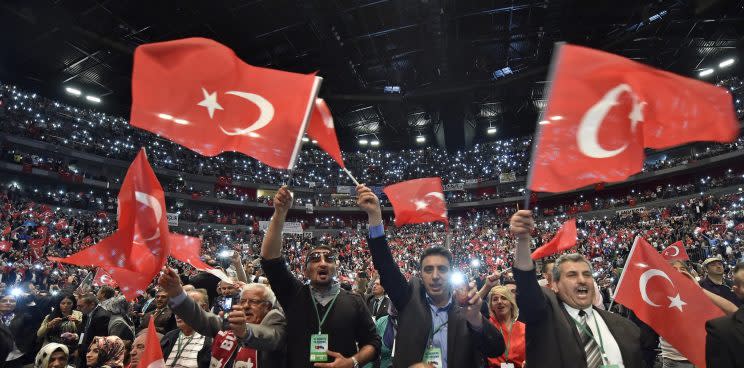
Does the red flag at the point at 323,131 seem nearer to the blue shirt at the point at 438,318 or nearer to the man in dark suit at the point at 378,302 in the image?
the blue shirt at the point at 438,318

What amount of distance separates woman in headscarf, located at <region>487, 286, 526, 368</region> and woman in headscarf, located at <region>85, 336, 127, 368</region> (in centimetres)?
315

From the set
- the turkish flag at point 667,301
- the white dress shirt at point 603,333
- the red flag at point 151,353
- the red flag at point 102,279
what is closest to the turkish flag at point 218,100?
the red flag at point 151,353

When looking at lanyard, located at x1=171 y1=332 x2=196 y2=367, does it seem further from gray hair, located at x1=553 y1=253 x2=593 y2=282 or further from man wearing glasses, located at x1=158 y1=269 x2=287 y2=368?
gray hair, located at x1=553 y1=253 x2=593 y2=282

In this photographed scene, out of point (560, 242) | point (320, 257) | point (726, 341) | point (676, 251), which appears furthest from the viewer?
point (676, 251)

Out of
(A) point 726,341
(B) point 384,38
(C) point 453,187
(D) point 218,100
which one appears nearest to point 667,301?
(A) point 726,341

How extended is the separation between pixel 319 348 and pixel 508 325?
199cm

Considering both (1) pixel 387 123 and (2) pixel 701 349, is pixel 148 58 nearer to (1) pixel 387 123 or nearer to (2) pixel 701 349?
(2) pixel 701 349

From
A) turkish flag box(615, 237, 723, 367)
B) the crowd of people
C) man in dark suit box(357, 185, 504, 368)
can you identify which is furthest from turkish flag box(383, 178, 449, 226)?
man in dark suit box(357, 185, 504, 368)

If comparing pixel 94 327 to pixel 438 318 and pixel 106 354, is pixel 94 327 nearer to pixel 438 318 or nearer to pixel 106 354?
pixel 106 354

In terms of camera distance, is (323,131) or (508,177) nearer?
(323,131)

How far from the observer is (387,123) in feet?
102

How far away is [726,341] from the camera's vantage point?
202 cm

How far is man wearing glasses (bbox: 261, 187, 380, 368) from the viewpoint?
2475 mm

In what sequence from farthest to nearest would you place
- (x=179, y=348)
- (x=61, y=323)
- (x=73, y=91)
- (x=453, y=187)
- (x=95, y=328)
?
1. (x=453, y=187)
2. (x=73, y=91)
3. (x=95, y=328)
4. (x=61, y=323)
5. (x=179, y=348)
